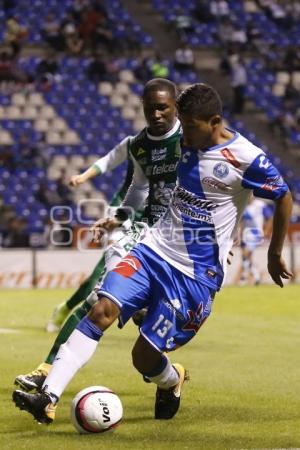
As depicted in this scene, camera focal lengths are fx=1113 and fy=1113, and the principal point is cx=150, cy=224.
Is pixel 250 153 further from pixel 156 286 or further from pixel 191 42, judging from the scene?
pixel 191 42

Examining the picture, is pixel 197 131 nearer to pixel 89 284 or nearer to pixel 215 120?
pixel 215 120

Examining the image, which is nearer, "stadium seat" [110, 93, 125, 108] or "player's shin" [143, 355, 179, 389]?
"player's shin" [143, 355, 179, 389]

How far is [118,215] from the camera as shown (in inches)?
410

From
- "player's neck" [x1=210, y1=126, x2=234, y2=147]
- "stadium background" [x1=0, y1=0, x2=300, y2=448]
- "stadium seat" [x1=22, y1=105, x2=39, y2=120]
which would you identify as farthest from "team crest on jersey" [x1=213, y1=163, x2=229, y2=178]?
"stadium seat" [x1=22, y1=105, x2=39, y2=120]

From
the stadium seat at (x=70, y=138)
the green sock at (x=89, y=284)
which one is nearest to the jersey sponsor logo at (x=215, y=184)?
the green sock at (x=89, y=284)

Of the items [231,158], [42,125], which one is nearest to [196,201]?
[231,158]

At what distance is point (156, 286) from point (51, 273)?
16963 millimetres

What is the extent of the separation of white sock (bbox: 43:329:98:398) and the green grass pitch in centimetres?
38

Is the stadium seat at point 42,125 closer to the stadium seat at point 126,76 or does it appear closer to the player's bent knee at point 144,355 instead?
the stadium seat at point 126,76

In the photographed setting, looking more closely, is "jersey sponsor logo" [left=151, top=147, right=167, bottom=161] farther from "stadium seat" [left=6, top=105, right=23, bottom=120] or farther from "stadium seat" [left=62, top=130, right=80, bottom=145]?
"stadium seat" [left=6, top=105, right=23, bottom=120]

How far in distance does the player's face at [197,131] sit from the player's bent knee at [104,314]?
Answer: 1.27 m

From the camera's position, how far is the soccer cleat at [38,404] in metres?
7.36

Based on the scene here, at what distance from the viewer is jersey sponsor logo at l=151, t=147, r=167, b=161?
32.5 feet

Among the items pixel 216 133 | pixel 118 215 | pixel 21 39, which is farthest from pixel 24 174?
pixel 216 133
